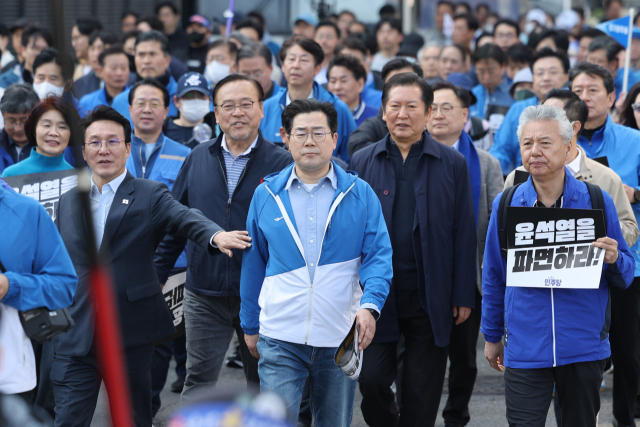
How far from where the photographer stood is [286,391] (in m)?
3.98

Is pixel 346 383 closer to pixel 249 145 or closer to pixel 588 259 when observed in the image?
pixel 588 259

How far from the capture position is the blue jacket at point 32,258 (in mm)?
3603

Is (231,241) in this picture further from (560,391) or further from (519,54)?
(519,54)

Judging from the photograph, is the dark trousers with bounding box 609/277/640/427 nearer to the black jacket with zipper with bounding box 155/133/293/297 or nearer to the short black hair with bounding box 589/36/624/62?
the black jacket with zipper with bounding box 155/133/293/297

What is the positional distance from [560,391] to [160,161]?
328 centimetres

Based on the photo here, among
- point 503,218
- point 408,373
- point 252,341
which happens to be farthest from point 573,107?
point 252,341

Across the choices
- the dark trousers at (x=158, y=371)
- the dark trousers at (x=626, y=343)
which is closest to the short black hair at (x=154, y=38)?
the dark trousers at (x=158, y=371)

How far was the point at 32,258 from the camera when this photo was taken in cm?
375

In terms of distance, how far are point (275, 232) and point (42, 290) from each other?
1142mm

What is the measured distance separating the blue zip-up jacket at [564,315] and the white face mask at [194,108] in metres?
3.47

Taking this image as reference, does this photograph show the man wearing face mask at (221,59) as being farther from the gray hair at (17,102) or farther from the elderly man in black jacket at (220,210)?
the elderly man in black jacket at (220,210)

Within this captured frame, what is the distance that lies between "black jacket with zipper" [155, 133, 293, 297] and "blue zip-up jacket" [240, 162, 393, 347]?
1.96 ft

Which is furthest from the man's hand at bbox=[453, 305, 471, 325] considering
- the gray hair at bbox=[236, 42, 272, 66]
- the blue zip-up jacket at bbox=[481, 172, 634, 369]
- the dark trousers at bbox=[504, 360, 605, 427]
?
the gray hair at bbox=[236, 42, 272, 66]

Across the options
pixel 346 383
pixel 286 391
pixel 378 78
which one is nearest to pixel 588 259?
pixel 346 383
